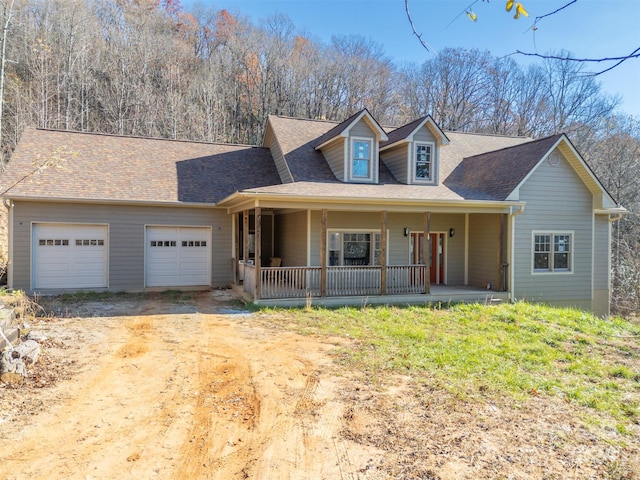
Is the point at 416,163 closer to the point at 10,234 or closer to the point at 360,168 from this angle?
the point at 360,168

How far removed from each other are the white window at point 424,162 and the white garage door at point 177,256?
295 inches

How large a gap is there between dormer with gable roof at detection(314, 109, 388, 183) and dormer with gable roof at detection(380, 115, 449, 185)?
3.04ft

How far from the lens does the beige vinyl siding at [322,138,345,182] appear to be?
46.3 ft

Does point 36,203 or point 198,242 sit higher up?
point 36,203

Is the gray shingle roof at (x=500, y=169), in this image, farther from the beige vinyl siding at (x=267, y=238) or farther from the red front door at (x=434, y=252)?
the beige vinyl siding at (x=267, y=238)

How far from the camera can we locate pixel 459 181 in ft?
50.9

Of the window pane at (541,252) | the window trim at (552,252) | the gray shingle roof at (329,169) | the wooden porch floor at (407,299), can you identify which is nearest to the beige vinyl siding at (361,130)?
the gray shingle roof at (329,169)

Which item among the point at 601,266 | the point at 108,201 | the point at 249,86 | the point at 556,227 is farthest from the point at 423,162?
the point at 249,86

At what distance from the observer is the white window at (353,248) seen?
13492mm

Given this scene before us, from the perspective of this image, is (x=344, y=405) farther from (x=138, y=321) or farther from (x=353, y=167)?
(x=353, y=167)

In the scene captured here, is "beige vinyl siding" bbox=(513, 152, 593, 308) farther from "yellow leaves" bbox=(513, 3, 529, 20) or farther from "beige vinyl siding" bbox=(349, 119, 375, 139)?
"yellow leaves" bbox=(513, 3, 529, 20)

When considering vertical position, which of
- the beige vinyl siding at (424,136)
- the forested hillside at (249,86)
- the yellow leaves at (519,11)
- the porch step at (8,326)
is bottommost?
the porch step at (8,326)

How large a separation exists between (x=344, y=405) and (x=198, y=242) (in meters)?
10.5

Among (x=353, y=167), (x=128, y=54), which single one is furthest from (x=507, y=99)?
(x=128, y=54)
